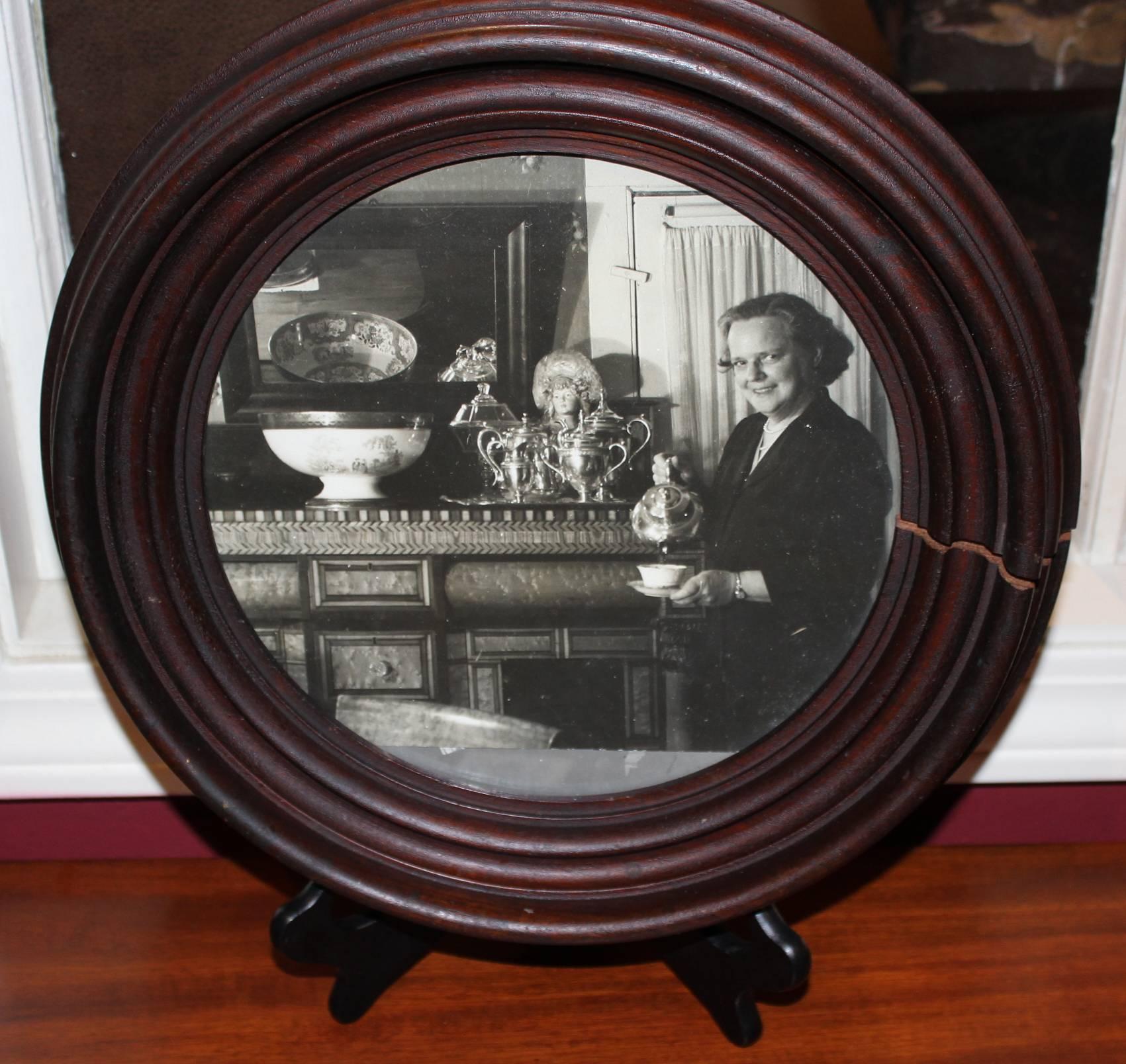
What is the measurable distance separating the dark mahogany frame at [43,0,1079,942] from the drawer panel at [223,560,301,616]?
2cm

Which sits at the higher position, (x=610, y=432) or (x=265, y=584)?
(x=610, y=432)

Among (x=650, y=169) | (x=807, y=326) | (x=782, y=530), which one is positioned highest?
(x=650, y=169)

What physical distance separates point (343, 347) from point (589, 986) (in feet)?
2.02

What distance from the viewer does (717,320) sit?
0.81m

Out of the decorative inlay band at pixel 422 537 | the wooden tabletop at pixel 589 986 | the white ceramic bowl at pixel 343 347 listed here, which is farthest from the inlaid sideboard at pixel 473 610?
the wooden tabletop at pixel 589 986

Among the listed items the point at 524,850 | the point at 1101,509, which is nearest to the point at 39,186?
the point at 524,850

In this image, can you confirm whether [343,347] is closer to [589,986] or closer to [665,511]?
[665,511]

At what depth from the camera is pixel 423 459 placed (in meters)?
0.85

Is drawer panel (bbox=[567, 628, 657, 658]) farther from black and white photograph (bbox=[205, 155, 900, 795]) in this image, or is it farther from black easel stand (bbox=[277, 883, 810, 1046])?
black easel stand (bbox=[277, 883, 810, 1046])

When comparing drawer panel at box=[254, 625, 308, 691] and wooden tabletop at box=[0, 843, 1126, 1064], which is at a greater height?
drawer panel at box=[254, 625, 308, 691]

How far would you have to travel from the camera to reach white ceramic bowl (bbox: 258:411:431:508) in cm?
85

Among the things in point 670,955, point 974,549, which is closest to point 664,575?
point 974,549

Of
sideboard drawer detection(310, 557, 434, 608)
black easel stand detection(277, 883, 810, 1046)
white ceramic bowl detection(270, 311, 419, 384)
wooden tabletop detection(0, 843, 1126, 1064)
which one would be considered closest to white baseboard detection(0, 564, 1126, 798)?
wooden tabletop detection(0, 843, 1126, 1064)

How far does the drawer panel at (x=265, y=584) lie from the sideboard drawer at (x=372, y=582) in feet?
0.05
